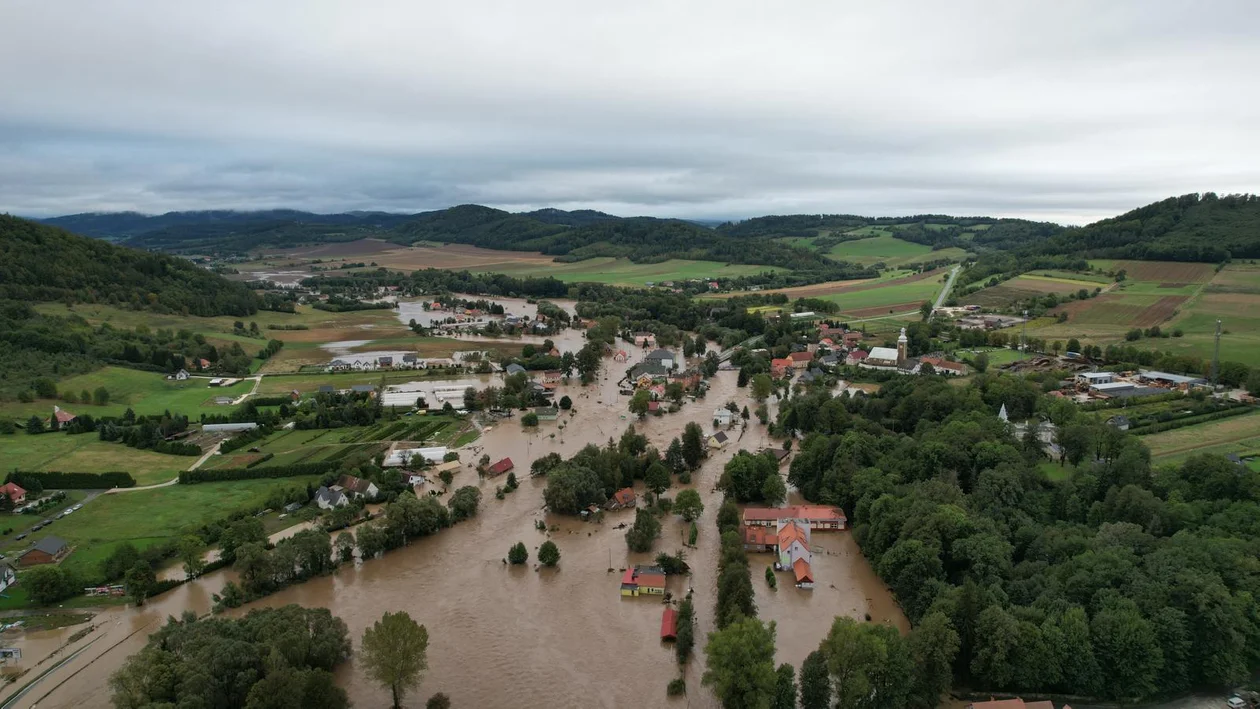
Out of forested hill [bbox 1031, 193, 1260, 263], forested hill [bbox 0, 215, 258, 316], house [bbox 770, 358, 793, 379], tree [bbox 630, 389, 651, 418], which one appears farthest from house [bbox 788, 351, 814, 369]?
forested hill [bbox 0, 215, 258, 316]

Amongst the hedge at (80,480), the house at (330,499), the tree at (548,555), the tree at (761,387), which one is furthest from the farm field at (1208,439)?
the hedge at (80,480)

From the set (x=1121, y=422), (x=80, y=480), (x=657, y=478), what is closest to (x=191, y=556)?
(x=80, y=480)

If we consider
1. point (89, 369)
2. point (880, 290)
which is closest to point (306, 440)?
point (89, 369)

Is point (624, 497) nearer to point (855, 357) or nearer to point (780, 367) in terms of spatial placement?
point (780, 367)

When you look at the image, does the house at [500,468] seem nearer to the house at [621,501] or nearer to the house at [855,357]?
the house at [621,501]

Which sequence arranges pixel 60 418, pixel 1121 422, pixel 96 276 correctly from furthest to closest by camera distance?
pixel 96 276
pixel 60 418
pixel 1121 422

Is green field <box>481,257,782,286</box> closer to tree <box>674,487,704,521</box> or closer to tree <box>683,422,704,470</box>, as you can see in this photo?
tree <box>683,422,704,470</box>
